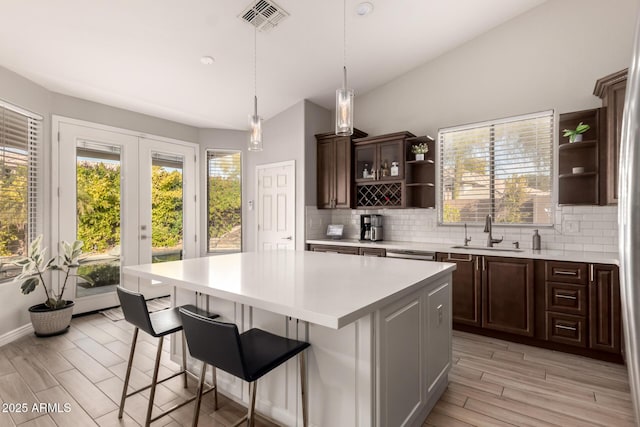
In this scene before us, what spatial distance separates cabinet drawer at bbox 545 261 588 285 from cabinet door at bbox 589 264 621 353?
2.4 inches

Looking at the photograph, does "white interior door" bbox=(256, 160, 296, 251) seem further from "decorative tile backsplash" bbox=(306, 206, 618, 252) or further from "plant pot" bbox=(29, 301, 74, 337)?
"plant pot" bbox=(29, 301, 74, 337)

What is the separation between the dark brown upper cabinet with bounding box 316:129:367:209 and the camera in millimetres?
4664

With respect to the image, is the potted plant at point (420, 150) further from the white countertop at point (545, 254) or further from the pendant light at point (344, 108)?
the pendant light at point (344, 108)

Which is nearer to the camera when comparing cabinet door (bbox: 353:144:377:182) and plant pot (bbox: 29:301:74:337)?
→ plant pot (bbox: 29:301:74:337)

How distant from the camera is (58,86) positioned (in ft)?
12.1

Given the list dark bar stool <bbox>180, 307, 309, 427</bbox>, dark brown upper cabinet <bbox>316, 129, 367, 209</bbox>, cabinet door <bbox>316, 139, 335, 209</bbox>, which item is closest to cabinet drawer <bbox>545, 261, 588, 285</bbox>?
dark brown upper cabinet <bbox>316, 129, 367, 209</bbox>

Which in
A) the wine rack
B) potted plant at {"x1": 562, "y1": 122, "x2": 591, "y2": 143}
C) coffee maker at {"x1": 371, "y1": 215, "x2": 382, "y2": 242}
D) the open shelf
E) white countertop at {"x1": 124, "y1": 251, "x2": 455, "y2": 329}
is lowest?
white countertop at {"x1": 124, "y1": 251, "x2": 455, "y2": 329}

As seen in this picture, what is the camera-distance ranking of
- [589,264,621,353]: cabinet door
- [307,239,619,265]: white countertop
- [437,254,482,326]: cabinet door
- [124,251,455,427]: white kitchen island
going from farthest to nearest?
[437,254,482,326]: cabinet door, [307,239,619,265]: white countertop, [589,264,621,353]: cabinet door, [124,251,455,427]: white kitchen island

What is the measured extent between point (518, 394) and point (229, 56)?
406cm

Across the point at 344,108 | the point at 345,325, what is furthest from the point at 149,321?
the point at 344,108

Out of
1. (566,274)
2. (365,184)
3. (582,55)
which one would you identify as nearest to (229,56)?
(365,184)

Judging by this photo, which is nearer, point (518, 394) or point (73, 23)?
point (518, 394)

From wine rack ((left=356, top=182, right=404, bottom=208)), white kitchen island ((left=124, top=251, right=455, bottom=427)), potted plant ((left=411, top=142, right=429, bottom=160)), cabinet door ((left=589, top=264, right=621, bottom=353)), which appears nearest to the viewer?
white kitchen island ((left=124, top=251, right=455, bottom=427))

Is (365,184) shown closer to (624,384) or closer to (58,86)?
(624,384)
